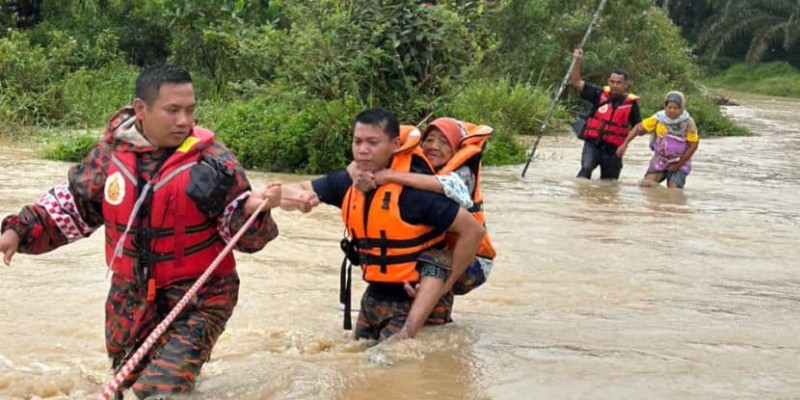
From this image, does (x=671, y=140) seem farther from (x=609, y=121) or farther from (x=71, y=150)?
(x=71, y=150)

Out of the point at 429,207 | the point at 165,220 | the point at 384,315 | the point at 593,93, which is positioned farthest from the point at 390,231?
the point at 593,93

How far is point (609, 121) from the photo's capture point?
13055 millimetres

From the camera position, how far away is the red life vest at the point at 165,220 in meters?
4.09

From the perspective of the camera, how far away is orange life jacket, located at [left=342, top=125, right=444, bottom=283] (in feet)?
16.8

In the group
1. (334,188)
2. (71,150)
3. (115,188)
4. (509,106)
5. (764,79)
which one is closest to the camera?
(115,188)

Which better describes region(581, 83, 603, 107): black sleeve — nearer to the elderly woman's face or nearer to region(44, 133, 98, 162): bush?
the elderly woman's face

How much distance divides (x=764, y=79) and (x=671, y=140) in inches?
1526

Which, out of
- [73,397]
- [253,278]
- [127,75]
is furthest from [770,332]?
[127,75]

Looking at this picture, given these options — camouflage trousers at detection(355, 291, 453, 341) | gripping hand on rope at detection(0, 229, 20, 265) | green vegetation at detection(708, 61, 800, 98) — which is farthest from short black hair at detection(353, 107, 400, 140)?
green vegetation at detection(708, 61, 800, 98)

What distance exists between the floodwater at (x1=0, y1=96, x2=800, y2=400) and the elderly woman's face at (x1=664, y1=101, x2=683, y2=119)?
2.06 metres

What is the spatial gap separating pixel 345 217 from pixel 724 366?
196 cm

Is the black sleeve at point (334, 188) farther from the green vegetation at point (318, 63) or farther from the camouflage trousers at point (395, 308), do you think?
the green vegetation at point (318, 63)

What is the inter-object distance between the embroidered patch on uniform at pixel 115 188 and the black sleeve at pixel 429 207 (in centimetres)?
142

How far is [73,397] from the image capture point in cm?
465
